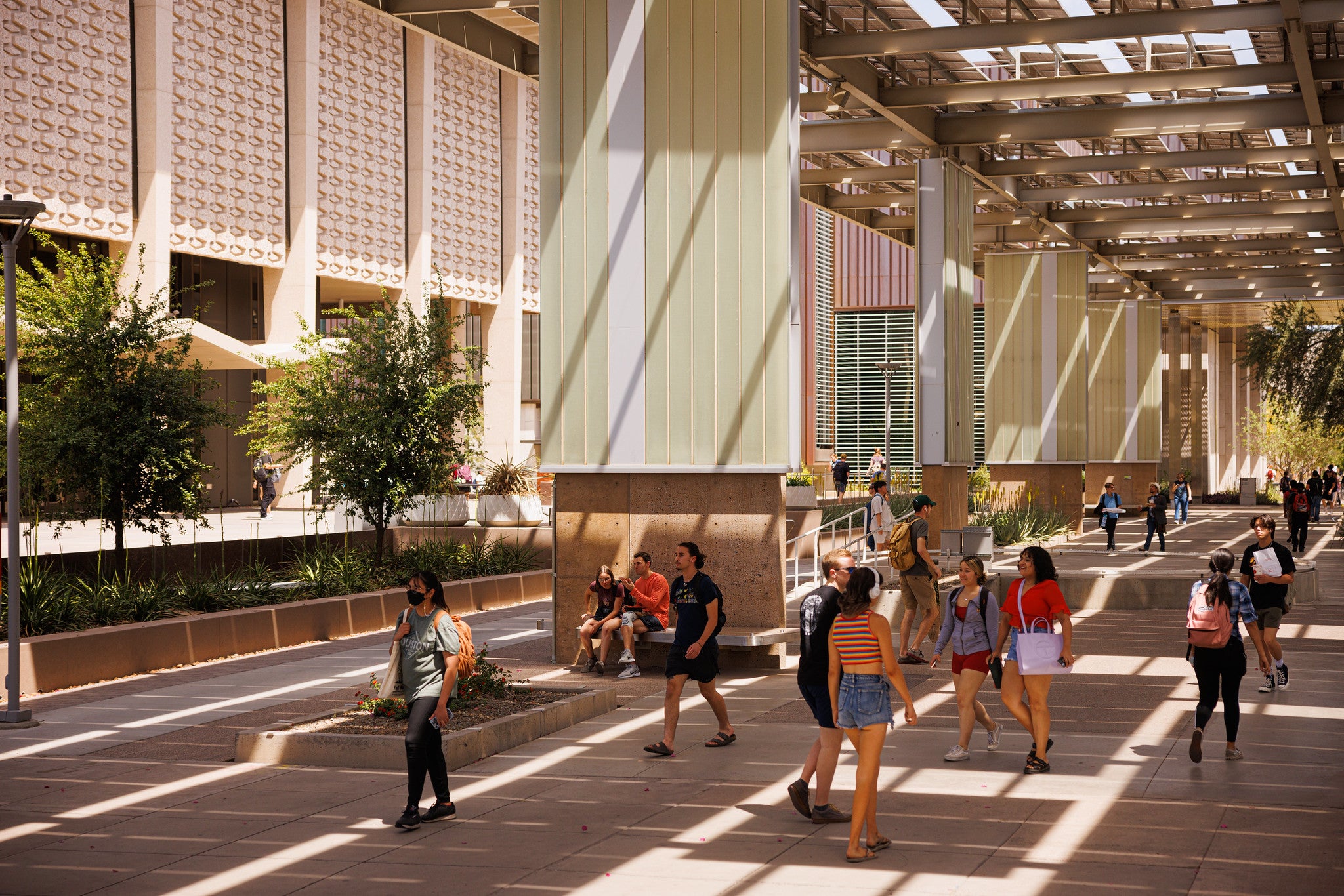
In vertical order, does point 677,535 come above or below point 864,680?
above

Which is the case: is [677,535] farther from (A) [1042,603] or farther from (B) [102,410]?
(B) [102,410]

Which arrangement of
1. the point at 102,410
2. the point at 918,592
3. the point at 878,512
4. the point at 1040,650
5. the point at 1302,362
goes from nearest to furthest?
the point at 1040,650 → the point at 918,592 → the point at 102,410 → the point at 878,512 → the point at 1302,362

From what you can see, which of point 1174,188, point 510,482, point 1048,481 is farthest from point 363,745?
point 1048,481

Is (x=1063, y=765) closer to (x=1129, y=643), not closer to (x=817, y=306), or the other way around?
(x=1129, y=643)

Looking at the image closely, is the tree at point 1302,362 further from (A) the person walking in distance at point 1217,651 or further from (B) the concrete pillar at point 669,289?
(A) the person walking in distance at point 1217,651

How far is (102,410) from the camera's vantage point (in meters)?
17.2

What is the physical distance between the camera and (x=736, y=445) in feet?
48.8

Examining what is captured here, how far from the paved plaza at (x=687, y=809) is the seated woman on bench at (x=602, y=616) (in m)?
1.11

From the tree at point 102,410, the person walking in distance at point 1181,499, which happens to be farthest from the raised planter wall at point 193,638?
the person walking in distance at point 1181,499

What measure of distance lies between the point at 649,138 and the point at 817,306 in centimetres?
5019

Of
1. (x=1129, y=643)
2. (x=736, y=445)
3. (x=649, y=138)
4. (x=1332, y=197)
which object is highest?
(x=1332, y=197)

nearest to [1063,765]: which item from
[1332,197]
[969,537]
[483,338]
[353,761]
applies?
[353,761]

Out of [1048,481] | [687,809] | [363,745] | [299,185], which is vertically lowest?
[687,809]

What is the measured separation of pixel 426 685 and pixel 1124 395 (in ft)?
132
